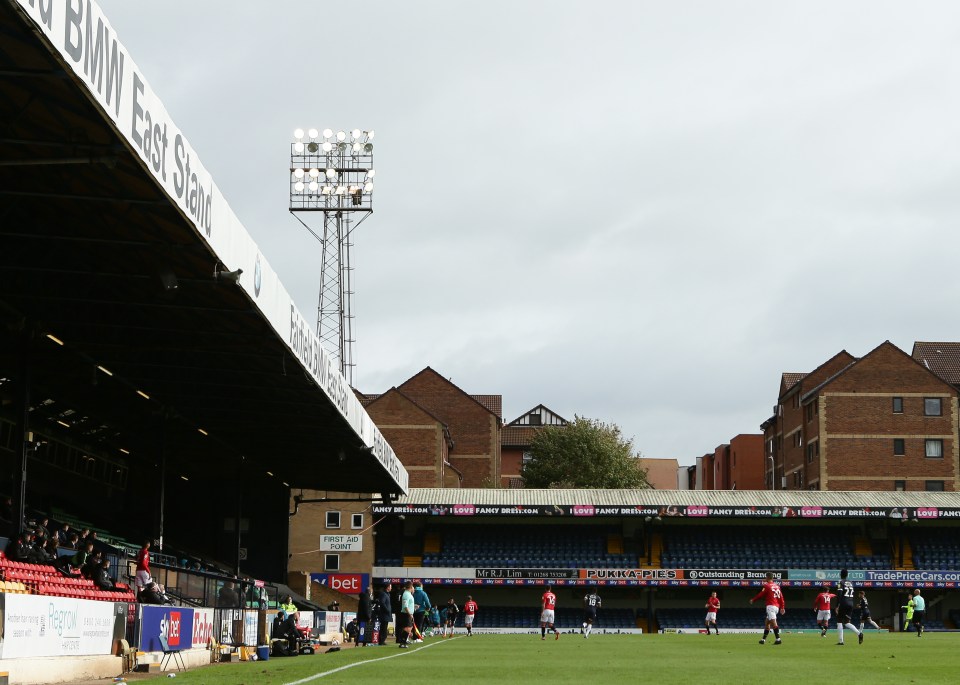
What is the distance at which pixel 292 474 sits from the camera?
157ft

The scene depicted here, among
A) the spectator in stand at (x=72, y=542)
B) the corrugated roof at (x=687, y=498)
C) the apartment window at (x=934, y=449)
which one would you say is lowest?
the spectator in stand at (x=72, y=542)

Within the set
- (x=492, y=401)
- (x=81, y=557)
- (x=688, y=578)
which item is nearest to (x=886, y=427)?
(x=688, y=578)

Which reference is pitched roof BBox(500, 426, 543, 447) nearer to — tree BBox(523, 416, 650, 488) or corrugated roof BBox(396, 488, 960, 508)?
tree BBox(523, 416, 650, 488)

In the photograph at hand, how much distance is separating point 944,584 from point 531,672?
138 feet

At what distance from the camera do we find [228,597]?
28.0m

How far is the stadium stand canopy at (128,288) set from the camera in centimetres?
1331

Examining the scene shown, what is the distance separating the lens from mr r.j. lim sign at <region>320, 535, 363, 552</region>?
57594 millimetres

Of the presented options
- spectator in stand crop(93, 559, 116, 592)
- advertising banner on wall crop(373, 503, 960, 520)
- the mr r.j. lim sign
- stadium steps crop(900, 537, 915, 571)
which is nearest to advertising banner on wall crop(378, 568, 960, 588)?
stadium steps crop(900, 537, 915, 571)

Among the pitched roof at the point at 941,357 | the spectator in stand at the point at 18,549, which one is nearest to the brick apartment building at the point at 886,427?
the pitched roof at the point at 941,357

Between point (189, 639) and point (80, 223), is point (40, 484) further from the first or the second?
point (80, 223)

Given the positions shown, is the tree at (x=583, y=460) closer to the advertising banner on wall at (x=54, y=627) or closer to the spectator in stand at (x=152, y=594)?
the spectator in stand at (x=152, y=594)

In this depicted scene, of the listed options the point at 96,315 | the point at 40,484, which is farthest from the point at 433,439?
the point at 96,315

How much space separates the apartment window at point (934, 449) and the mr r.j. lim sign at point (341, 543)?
36898 millimetres

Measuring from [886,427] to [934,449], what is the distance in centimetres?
326
